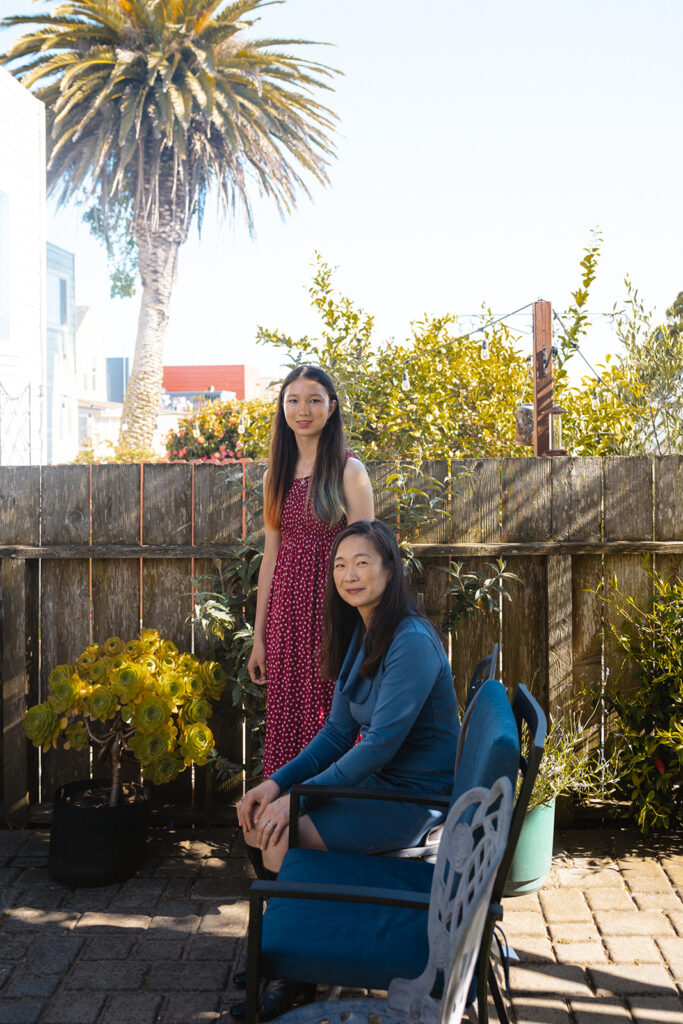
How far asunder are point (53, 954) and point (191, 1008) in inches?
22.8

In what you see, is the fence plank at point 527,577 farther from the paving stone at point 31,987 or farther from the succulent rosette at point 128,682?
the paving stone at point 31,987

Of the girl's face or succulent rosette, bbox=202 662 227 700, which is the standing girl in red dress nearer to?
the girl's face

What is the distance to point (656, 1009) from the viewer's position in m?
2.64

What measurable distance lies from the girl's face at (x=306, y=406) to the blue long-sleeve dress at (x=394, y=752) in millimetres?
995

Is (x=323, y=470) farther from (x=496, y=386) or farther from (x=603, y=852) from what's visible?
(x=496, y=386)

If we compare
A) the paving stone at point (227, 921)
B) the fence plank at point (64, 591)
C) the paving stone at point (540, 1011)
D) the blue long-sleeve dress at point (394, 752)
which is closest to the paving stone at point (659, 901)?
the paving stone at point (540, 1011)

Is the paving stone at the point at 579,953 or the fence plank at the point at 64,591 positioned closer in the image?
the paving stone at the point at 579,953

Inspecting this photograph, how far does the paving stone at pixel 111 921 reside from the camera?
10.4 feet

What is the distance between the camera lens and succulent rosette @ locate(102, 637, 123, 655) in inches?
151

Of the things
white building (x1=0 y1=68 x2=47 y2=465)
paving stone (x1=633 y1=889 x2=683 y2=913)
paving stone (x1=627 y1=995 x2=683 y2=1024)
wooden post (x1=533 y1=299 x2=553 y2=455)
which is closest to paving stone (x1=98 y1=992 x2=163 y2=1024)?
paving stone (x1=627 y1=995 x2=683 y2=1024)

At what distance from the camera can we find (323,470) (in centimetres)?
332

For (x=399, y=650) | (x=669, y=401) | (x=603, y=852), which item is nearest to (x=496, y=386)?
(x=669, y=401)

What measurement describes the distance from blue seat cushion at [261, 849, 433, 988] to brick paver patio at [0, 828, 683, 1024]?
31.4 inches

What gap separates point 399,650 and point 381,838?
0.49m
